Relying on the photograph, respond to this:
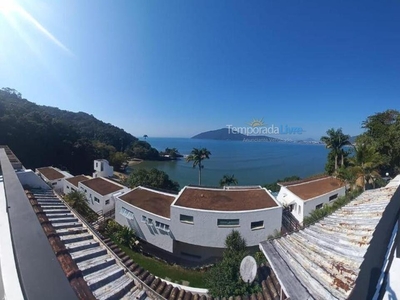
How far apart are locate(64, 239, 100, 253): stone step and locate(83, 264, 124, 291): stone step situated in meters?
0.60

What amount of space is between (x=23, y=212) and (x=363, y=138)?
83.7 ft

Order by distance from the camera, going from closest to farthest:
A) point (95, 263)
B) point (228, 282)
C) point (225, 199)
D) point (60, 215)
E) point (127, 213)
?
point (95, 263) → point (60, 215) → point (228, 282) → point (225, 199) → point (127, 213)

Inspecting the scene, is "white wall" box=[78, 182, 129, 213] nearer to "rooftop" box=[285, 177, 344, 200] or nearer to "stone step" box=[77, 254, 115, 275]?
"rooftop" box=[285, 177, 344, 200]

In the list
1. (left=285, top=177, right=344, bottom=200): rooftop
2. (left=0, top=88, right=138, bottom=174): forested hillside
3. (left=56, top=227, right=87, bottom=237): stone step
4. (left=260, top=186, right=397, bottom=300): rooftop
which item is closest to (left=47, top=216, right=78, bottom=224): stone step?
(left=56, top=227, right=87, bottom=237): stone step

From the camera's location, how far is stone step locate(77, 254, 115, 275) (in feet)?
9.43

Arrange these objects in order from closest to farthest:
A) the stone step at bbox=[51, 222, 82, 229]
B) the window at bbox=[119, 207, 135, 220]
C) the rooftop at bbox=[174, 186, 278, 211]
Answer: the stone step at bbox=[51, 222, 82, 229] → the rooftop at bbox=[174, 186, 278, 211] → the window at bbox=[119, 207, 135, 220]

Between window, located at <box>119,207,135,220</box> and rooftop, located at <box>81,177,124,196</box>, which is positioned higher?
rooftop, located at <box>81,177,124,196</box>

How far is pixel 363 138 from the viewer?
20406 mm

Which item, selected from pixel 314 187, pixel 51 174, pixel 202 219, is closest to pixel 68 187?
pixel 51 174

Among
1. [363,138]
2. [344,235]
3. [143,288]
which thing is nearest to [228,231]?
[344,235]

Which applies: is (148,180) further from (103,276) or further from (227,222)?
(103,276)

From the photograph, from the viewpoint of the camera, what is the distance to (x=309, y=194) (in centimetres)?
1530

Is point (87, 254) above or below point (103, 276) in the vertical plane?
above

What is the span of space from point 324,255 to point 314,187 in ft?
48.6
